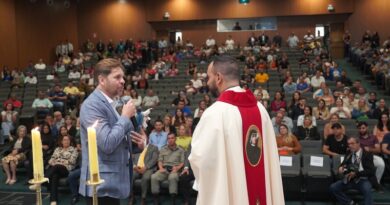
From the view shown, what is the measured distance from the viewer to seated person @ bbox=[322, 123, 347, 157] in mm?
7637

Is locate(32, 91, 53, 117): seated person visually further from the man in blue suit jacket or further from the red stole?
the red stole

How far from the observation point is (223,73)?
8.49ft

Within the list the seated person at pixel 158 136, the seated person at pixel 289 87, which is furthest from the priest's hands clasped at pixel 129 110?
the seated person at pixel 289 87

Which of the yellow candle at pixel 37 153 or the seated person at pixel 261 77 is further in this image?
the seated person at pixel 261 77

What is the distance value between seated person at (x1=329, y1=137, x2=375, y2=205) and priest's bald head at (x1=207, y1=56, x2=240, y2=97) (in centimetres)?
455

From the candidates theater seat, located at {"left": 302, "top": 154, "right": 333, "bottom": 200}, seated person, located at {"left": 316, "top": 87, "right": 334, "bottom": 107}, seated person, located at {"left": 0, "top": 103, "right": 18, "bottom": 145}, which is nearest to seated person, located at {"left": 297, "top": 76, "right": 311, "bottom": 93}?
seated person, located at {"left": 316, "top": 87, "right": 334, "bottom": 107}

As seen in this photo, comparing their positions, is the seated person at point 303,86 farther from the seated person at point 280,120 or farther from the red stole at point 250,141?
the red stole at point 250,141

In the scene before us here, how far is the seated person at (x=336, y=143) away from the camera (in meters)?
7.64

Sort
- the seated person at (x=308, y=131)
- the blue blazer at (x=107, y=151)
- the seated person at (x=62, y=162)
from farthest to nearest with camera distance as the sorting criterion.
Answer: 1. the seated person at (x=308, y=131)
2. the seated person at (x=62, y=162)
3. the blue blazer at (x=107, y=151)

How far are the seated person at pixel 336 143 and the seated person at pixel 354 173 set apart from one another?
84cm

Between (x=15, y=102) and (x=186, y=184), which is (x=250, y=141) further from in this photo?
(x=15, y=102)

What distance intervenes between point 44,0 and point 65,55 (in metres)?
2.76

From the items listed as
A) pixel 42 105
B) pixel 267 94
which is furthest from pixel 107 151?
pixel 42 105

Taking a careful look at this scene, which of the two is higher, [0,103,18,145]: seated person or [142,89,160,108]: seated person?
[142,89,160,108]: seated person
